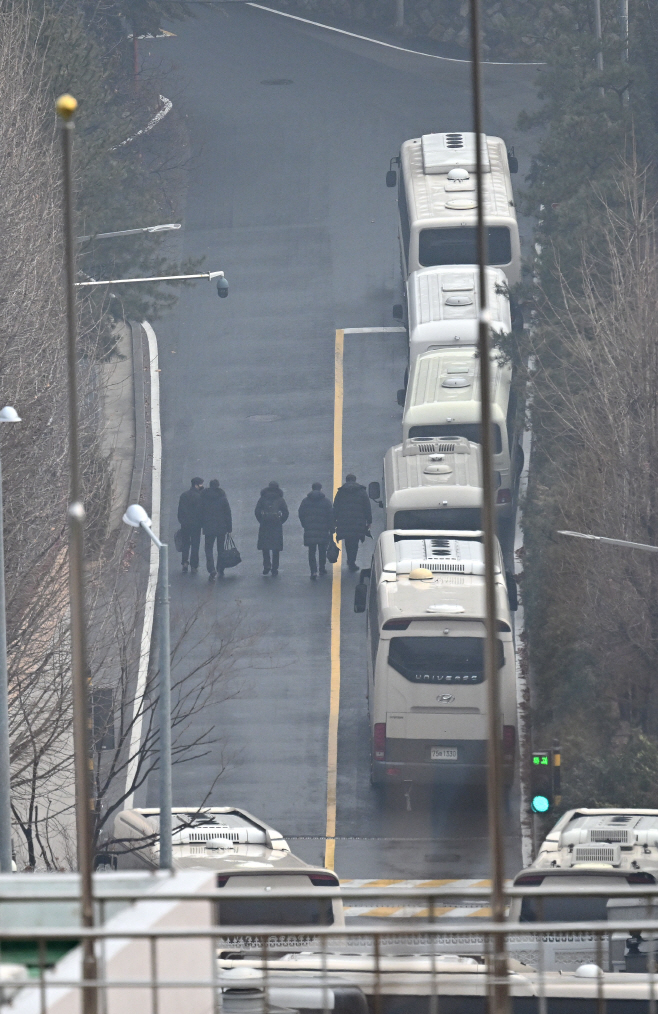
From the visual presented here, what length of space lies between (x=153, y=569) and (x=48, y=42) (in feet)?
40.5

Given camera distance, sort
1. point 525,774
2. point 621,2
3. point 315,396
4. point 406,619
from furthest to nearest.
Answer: point 621,2 → point 315,396 → point 525,774 → point 406,619

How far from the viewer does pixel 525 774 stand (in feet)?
101

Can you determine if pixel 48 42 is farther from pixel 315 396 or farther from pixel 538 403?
pixel 538 403

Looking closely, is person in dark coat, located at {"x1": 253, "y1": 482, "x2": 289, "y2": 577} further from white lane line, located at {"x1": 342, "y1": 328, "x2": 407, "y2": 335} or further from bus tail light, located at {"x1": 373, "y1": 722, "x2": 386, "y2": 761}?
white lane line, located at {"x1": 342, "y1": 328, "x2": 407, "y2": 335}

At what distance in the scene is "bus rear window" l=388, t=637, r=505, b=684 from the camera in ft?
92.3

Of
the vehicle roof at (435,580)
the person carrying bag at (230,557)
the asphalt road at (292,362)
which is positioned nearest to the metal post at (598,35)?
the asphalt road at (292,362)

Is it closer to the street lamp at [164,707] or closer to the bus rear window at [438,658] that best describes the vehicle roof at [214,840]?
the street lamp at [164,707]

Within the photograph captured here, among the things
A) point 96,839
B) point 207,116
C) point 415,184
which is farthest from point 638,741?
point 207,116

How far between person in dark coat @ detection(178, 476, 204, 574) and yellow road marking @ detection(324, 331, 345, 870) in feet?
9.22

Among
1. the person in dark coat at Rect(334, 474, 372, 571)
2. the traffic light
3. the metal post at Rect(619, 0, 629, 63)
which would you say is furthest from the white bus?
the metal post at Rect(619, 0, 629, 63)

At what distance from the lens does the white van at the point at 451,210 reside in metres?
41.3

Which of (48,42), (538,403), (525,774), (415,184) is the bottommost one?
(525,774)

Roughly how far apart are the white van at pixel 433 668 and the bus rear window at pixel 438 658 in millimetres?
15

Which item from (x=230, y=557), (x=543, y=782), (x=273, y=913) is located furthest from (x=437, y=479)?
(x=273, y=913)
